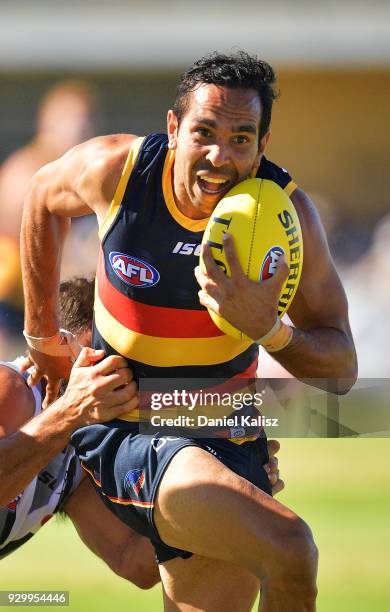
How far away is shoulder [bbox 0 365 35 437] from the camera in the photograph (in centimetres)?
476

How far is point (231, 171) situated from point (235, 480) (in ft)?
3.69

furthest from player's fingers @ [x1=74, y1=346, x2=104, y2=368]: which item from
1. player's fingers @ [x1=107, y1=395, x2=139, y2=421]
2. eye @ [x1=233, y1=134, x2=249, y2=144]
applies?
eye @ [x1=233, y1=134, x2=249, y2=144]

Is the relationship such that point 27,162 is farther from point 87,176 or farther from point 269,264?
point 269,264

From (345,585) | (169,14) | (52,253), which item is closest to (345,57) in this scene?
(169,14)

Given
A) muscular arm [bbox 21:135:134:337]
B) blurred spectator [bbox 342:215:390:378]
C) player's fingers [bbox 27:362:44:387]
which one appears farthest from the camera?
blurred spectator [bbox 342:215:390:378]

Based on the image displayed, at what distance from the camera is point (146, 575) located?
16.4 feet

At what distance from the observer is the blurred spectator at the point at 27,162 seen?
10.9m

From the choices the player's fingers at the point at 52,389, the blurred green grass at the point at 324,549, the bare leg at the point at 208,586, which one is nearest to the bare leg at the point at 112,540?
the blurred green grass at the point at 324,549

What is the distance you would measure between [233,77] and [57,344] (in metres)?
1.49

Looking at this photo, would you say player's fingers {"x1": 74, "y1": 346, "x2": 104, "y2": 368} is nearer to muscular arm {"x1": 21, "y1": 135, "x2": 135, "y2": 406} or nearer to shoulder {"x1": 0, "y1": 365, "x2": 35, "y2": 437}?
muscular arm {"x1": 21, "y1": 135, "x2": 135, "y2": 406}

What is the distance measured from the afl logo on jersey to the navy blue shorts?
0.56 metres

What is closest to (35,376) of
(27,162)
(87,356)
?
(87,356)

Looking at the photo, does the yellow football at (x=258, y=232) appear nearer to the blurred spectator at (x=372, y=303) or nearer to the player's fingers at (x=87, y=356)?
the player's fingers at (x=87, y=356)

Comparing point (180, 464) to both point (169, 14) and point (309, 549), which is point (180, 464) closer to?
point (309, 549)
